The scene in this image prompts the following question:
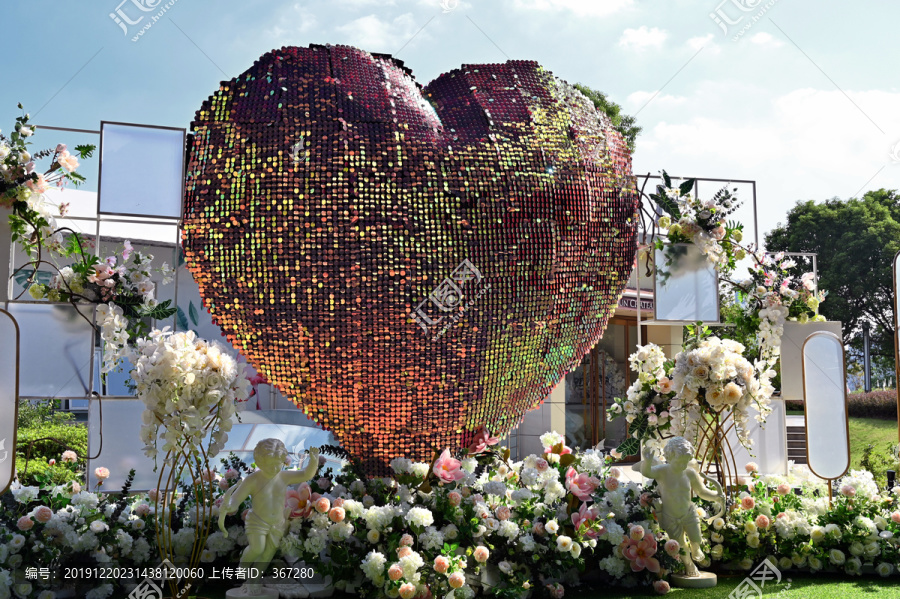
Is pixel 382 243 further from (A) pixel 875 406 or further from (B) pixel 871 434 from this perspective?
(A) pixel 875 406

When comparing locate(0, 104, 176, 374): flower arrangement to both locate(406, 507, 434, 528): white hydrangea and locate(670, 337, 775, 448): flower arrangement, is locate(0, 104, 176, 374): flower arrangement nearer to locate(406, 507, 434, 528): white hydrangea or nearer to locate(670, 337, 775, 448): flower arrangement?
locate(406, 507, 434, 528): white hydrangea

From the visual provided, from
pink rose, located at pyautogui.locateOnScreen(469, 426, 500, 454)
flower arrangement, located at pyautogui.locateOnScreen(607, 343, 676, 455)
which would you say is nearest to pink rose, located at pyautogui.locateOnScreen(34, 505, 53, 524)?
pink rose, located at pyautogui.locateOnScreen(469, 426, 500, 454)

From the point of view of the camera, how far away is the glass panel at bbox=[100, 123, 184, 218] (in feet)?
14.8

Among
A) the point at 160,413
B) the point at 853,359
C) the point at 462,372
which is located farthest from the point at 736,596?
the point at 853,359

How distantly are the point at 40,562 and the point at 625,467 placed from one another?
8.14 metres

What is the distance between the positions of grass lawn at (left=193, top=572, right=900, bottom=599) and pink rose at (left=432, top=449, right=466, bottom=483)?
81 cm

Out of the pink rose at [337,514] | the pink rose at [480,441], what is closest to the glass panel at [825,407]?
the pink rose at [480,441]

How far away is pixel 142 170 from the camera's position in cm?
451

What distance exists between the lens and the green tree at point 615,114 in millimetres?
11586

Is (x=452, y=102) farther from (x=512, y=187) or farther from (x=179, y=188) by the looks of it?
(x=179, y=188)

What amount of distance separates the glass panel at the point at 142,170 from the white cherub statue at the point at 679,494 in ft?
10.8

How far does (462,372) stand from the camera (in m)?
4.16

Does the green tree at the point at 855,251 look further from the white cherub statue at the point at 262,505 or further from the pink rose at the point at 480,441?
the white cherub statue at the point at 262,505

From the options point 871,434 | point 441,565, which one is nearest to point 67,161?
point 441,565
